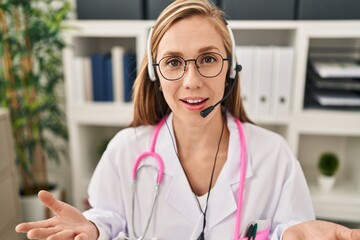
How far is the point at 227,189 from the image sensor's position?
1.01 metres

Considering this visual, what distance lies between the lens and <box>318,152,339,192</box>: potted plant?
1762mm

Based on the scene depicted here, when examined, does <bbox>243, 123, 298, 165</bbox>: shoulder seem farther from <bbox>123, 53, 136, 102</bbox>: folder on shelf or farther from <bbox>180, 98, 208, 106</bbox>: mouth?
<bbox>123, 53, 136, 102</bbox>: folder on shelf

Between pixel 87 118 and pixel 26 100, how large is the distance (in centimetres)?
34

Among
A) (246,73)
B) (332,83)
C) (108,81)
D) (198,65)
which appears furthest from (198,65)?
(332,83)

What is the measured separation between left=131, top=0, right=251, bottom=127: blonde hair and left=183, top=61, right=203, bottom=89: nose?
123 mm

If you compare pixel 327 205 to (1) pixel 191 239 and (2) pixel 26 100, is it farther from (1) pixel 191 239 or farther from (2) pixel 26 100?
(2) pixel 26 100

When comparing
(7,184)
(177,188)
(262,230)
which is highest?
(177,188)

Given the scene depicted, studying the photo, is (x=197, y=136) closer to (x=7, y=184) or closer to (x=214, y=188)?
(x=214, y=188)

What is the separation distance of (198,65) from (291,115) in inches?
33.4

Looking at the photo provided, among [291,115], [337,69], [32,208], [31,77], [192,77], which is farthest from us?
[32,208]

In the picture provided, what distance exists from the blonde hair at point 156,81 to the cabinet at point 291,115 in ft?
1.89

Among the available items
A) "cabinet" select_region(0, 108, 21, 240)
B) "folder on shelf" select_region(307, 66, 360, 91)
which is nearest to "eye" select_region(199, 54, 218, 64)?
"folder on shelf" select_region(307, 66, 360, 91)

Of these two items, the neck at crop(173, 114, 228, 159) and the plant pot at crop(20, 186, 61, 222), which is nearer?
the neck at crop(173, 114, 228, 159)

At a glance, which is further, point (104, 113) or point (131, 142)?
point (104, 113)
